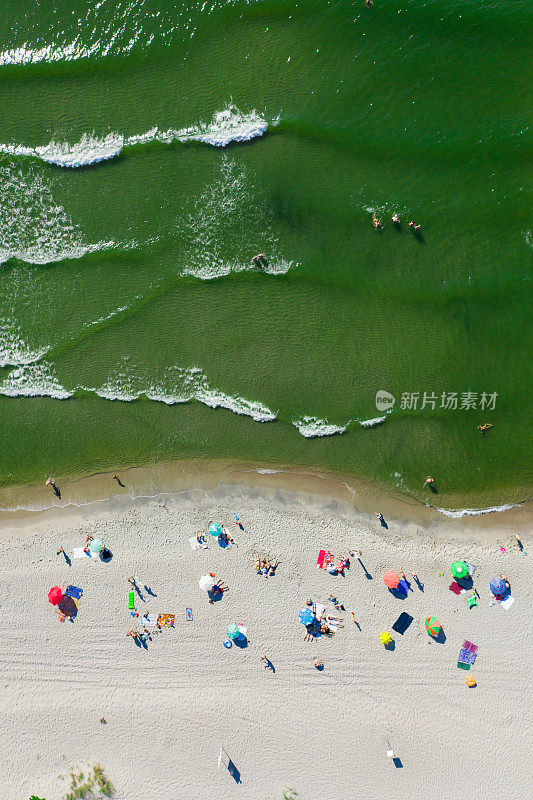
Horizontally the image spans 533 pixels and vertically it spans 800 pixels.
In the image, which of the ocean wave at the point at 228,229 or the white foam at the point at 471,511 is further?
the white foam at the point at 471,511

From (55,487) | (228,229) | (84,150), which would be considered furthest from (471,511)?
(84,150)

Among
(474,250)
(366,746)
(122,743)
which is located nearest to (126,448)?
(122,743)

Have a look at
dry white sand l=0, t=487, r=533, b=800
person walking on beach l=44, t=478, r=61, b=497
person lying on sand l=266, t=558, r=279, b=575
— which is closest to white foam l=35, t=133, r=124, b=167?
person walking on beach l=44, t=478, r=61, b=497

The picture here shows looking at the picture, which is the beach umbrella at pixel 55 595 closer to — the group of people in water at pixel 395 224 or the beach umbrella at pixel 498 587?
the beach umbrella at pixel 498 587

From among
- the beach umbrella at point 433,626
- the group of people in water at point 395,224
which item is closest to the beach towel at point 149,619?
the beach umbrella at point 433,626

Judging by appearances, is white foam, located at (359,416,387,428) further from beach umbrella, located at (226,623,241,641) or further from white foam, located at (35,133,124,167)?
white foam, located at (35,133,124,167)

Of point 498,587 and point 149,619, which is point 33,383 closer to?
point 149,619
